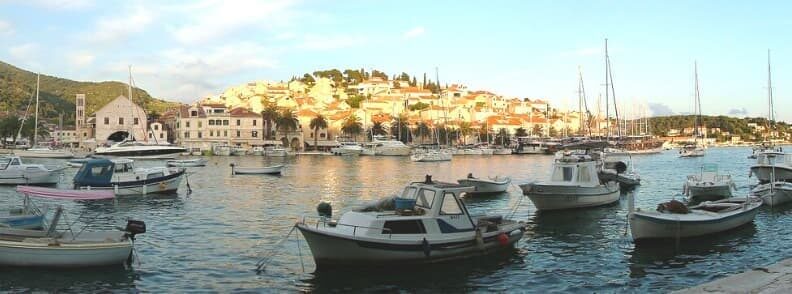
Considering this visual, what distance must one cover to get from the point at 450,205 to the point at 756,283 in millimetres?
8875

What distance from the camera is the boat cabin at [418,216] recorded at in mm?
18094

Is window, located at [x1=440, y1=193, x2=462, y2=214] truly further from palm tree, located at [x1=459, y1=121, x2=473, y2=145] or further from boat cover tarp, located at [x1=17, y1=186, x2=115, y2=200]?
palm tree, located at [x1=459, y1=121, x2=473, y2=145]

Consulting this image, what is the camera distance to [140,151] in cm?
9050

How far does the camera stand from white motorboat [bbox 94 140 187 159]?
9044 centimetres

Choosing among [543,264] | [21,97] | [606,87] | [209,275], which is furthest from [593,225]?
[21,97]

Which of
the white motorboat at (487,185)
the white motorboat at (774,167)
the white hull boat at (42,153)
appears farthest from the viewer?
the white hull boat at (42,153)

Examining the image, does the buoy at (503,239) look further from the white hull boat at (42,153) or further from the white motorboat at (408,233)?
the white hull boat at (42,153)

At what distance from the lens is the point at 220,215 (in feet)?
102

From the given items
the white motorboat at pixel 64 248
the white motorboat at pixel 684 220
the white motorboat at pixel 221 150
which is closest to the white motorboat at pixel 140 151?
the white motorboat at pixel 221 150

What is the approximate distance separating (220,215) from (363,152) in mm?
96950

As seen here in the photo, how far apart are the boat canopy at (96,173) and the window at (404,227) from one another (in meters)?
25.1

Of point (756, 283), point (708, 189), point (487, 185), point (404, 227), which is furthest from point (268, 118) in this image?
point (756, 283)

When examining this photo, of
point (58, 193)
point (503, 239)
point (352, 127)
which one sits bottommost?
point (503, 239)

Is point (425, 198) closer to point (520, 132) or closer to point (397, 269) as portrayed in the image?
point (397, 269)
